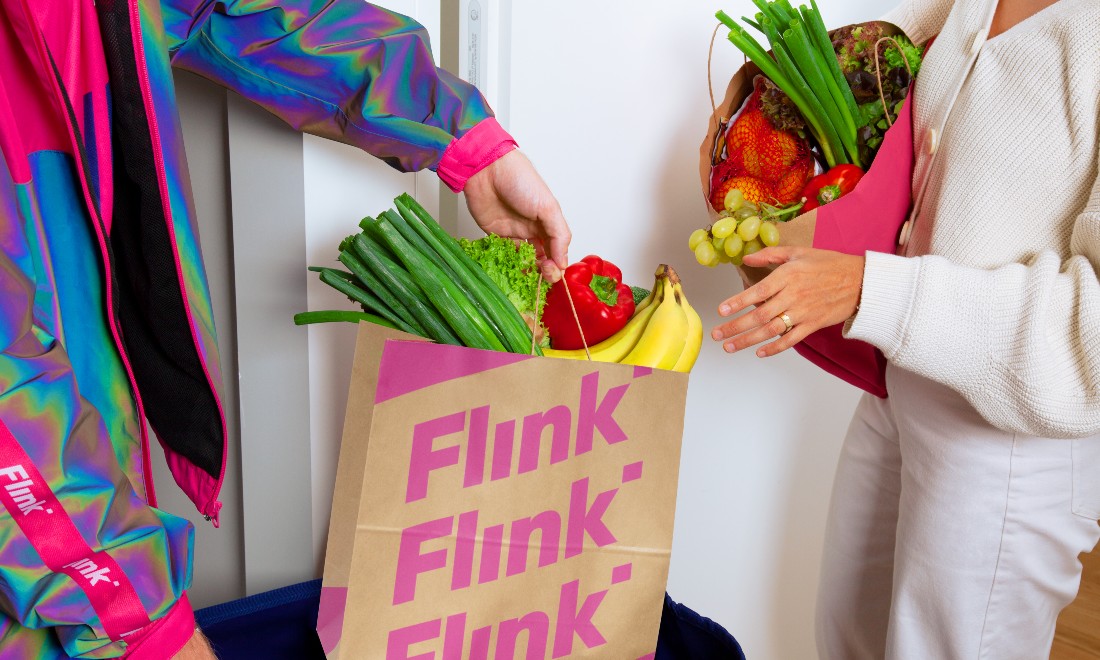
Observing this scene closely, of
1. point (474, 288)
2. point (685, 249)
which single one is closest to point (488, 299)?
point (474, 288)

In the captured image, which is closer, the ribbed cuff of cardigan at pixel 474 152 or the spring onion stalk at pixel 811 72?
the ribbed cuff of cardigan at pixel 474 152

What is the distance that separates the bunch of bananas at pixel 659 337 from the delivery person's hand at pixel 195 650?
44cm

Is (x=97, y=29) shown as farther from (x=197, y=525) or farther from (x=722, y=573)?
(x=722, y=573)

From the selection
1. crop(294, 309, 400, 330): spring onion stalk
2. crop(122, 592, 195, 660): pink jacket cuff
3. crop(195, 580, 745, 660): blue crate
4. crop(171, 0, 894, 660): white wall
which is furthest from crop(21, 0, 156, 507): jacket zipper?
crop(171, 0, 894, 660): white wall

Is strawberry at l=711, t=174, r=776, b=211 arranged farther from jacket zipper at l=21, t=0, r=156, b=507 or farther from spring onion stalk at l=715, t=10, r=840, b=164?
jacket zipper at l=21, t=0, r=156, b=507

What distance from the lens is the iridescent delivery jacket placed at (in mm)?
443

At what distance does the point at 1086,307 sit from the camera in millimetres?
845

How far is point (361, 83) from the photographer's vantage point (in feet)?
2.87

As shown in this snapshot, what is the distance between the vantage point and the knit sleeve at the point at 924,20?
1.16m

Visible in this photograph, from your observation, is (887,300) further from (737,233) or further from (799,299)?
(737,233)

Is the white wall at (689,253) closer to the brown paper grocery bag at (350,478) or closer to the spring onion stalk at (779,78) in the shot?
the spring onion stalk at (779,78)

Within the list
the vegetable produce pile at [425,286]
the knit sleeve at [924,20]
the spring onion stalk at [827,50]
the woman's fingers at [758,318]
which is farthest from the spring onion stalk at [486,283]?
the knit sleeve at [924,20]

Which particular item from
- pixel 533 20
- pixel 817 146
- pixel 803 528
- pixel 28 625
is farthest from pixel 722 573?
pixel 28 625

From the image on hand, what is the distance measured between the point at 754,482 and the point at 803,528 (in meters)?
0.14
